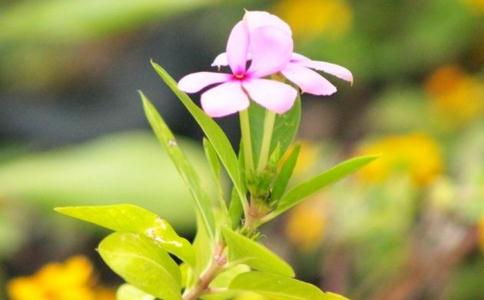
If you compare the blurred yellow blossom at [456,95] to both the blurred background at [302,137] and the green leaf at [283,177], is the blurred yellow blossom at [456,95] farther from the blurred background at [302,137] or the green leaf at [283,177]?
the green leaf at [283,177]

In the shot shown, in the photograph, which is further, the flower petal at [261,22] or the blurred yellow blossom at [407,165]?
the blurred yellow blossom at [407,165]

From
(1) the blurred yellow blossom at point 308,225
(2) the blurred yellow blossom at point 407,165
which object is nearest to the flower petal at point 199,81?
(2) the blurred yellow blossom at point 407,165

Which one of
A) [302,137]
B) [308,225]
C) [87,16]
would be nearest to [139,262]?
[308,225]

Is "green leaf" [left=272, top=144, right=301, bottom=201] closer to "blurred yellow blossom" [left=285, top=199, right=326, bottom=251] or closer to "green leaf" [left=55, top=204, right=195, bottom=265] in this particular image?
"green leaf" [left=55, top=204, right=195, bottom=265]

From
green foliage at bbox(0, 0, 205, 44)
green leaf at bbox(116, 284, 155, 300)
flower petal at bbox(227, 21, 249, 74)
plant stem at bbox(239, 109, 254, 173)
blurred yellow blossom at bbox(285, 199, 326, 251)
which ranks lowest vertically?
blurred yellow blossom at bbox(285, 199, 326, 251)

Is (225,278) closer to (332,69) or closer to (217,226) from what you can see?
(217,226)

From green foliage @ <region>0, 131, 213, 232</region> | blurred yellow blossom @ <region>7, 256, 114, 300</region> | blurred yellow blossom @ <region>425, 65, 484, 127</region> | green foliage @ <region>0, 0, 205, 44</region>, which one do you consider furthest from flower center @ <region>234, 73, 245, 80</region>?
blurred yellow blossom @ <region>425, 65, 484, 127</region>
